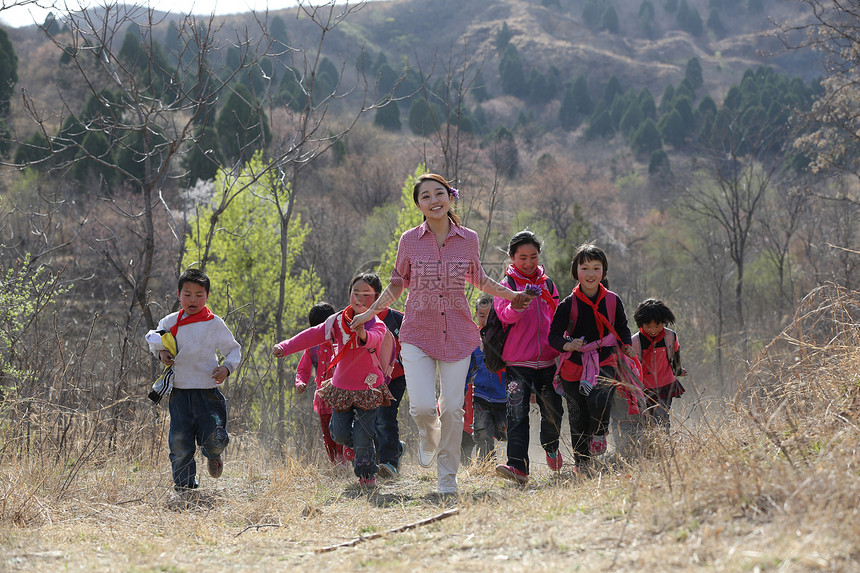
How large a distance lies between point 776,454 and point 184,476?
3.51 metres

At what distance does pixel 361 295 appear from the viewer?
5.75 meters

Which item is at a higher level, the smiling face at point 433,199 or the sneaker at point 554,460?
the smiling face at point 433,199

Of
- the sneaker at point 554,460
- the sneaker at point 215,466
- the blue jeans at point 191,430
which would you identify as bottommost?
the sneaker at point 554,460

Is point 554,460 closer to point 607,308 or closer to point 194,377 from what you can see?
point 607,308

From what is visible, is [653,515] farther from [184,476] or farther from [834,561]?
[184,476]

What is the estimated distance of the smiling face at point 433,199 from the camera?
16.3ft

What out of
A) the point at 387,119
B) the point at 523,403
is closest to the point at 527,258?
the point at 523,403

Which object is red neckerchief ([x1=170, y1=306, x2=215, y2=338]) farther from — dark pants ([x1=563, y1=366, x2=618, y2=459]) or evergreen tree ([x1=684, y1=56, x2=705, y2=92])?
evergreen tree ([x1=684, y1=56, x2=705, y2=92])

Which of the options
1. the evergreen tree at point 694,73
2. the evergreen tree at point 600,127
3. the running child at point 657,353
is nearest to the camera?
the running child at point 657,353

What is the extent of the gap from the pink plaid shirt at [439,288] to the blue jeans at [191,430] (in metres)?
1.39

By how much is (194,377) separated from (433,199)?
6.34 ft

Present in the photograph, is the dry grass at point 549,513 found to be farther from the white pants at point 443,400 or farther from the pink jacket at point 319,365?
the pink jacket at point 319,365

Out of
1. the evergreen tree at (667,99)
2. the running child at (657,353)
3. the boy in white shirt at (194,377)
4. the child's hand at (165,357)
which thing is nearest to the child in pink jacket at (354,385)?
the boy in white shirt at (194,377)

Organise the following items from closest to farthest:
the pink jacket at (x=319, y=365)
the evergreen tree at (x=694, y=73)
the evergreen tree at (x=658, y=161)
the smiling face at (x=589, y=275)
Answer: the smiling face at (x=589, y=275)
the pink jacket at (x=319, y=365)
the evergreen tree at (x=658, y=161)
the evergreen tree at (x=694, y=73)
